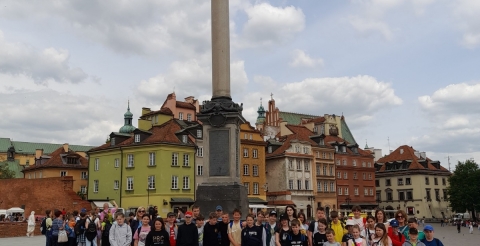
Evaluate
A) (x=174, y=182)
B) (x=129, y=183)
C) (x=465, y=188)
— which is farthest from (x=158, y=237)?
(x=465, y=188)

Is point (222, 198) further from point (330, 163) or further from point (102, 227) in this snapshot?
point (330, 163)

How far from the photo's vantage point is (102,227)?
14.5 meters

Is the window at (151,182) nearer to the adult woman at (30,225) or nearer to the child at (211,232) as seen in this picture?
the adult woman at (30,225)

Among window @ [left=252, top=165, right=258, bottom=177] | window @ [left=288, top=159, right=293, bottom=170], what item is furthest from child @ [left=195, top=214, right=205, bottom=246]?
window @ [left=288, top=159, right=293, bottom=170]

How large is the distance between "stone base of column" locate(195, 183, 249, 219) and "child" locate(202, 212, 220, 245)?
773cm

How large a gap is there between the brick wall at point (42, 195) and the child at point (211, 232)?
40203mm

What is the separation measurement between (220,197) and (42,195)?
36.2 m

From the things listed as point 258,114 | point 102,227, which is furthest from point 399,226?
point 258,114

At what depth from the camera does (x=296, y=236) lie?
33.2 ft

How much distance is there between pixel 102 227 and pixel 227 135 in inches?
278

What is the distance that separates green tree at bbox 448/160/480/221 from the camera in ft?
223

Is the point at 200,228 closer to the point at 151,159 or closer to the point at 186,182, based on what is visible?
the point at 151,159

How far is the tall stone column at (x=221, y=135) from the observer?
1905 cm

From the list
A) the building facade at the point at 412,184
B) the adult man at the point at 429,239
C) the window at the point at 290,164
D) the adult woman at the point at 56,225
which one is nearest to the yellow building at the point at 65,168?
the window at the point at 290,164
